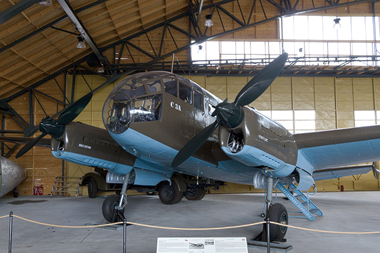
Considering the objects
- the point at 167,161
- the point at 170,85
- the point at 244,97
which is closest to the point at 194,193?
the point at 167,161

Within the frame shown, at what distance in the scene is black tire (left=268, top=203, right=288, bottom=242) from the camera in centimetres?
746

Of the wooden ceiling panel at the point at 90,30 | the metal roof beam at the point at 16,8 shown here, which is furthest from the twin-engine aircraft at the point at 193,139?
the wooden ceiling panel at the point at 90,30

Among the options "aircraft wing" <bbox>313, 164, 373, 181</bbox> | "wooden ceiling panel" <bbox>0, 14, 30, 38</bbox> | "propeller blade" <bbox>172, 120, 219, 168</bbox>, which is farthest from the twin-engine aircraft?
"wooden ceiling panel" <bbox>0, 14, 30, 38</bbox>

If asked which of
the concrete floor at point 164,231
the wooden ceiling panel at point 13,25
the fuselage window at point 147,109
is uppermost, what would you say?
the wooden ceiling panel at point 13,25

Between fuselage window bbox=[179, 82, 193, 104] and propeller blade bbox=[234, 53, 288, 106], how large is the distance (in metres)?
2.15

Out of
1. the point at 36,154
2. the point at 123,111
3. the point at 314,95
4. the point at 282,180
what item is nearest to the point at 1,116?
the point at 36,154

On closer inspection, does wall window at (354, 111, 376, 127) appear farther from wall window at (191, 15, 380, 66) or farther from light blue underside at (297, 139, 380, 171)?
light blue underside at (297, 139, 380, 171)

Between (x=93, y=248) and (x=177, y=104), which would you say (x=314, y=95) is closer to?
(x=177, y=104)

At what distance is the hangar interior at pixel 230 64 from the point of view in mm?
20031

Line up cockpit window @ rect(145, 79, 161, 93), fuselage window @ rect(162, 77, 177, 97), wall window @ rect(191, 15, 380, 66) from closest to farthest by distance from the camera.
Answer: cockpit window @ rect(145, 79, 161, 93)
fuselage window @ rect(162, 77, 177, 97)
wall window @ rect(191, 15, 380, 66)

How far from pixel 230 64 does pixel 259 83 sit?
A: 1301 centimetres

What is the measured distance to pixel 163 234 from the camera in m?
8.54

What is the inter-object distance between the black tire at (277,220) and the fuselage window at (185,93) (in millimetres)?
3946

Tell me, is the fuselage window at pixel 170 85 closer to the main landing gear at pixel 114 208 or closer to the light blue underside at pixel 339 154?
the main landing gear at pixel 114 208
